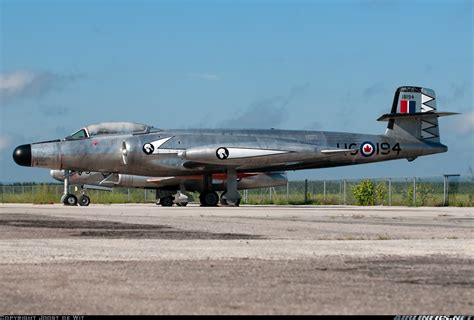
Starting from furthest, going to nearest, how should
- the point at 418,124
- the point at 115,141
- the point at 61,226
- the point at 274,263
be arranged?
the point at 418,124
the point at 115,141
the point at 61,226
the point at 274,263

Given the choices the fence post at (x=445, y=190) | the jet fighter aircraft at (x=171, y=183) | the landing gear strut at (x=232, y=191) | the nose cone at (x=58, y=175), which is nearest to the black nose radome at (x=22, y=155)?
the jet fighter aircraft at (x=171, y=183)

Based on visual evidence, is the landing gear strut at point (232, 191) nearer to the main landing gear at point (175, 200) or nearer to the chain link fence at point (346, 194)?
the main landing gear at point (175, 200)

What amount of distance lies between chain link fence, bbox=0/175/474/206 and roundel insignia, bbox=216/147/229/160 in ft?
37.4

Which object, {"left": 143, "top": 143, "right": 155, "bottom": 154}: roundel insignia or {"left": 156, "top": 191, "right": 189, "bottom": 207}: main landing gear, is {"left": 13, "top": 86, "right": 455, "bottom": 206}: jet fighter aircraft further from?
{"left": 156, "top": 191, "right": 189, "bottom": 207}: main landing gear

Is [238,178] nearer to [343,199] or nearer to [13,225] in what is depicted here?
[343,199]

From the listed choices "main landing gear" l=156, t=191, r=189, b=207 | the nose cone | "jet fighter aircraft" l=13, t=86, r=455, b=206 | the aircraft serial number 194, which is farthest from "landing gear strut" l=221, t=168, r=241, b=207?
the nose cone

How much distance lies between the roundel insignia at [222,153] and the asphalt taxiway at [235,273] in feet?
74.6

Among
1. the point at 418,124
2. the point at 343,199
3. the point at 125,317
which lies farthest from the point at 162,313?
the point at 343,199

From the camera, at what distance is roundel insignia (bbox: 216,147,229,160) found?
133 ft

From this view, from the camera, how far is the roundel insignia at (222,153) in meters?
40.6

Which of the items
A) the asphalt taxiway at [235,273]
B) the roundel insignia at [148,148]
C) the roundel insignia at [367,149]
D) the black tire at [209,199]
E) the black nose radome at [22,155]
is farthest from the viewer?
the roundel insignia at [367,149]

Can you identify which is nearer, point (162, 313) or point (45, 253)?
point (162, 313)

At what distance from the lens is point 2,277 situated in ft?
31.9

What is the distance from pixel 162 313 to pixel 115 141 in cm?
3336
